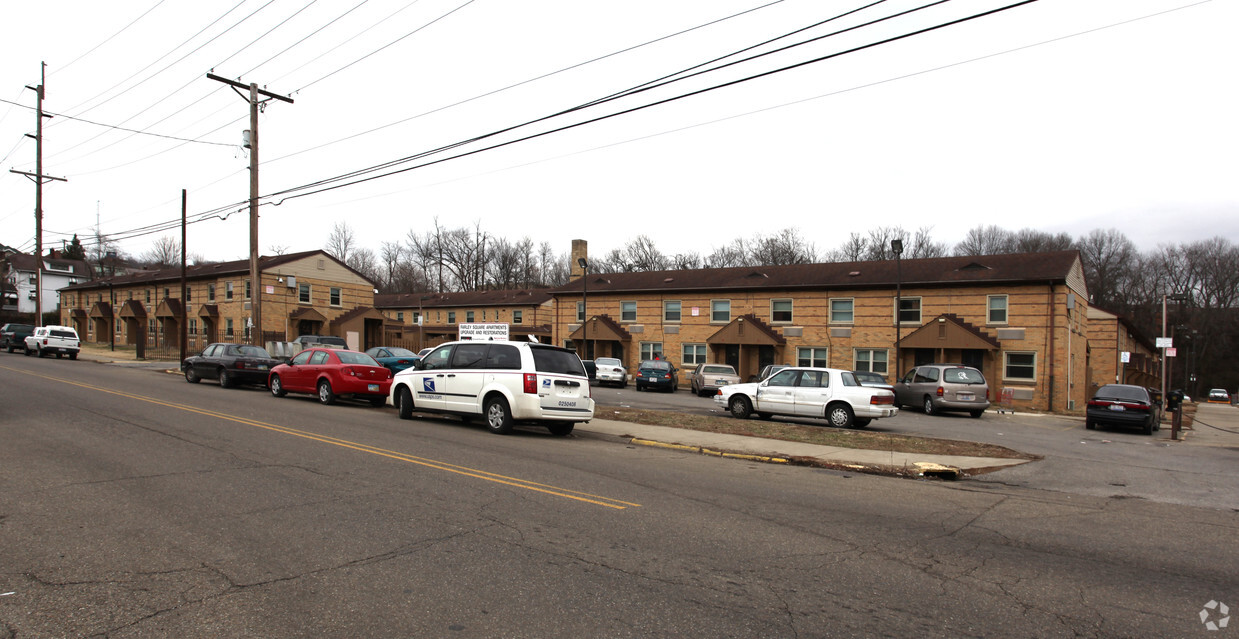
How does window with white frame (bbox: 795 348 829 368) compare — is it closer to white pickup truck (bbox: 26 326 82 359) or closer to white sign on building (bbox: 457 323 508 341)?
white sign on building (bbox: 457 323 508 341)

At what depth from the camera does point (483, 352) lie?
1416cm

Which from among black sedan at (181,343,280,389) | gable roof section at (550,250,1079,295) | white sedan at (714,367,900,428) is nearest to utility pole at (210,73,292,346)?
black sedan at (181,343,280,389)

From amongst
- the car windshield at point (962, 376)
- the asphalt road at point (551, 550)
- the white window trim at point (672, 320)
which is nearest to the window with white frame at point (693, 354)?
the white window trim at point (672, 320)

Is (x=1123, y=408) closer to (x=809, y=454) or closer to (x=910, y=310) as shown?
(x=809, y=454)

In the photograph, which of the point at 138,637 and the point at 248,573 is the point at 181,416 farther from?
the point at 138,637

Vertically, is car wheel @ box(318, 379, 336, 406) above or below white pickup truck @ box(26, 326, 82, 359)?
below

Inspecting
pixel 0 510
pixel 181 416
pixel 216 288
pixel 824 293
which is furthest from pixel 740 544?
pixel 216 288

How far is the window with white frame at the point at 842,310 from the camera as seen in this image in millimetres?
37375

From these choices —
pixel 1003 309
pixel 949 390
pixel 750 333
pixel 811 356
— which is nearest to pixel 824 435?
pixel 949 390

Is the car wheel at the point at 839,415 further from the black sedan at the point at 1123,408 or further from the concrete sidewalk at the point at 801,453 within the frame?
the black sedan at the point at 1123,408

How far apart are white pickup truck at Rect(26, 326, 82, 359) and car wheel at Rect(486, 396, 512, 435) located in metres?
34.7

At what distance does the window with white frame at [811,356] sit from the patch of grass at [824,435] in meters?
22.0

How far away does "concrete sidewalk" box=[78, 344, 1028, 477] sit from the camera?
1119 cm

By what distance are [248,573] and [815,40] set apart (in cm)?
1059
